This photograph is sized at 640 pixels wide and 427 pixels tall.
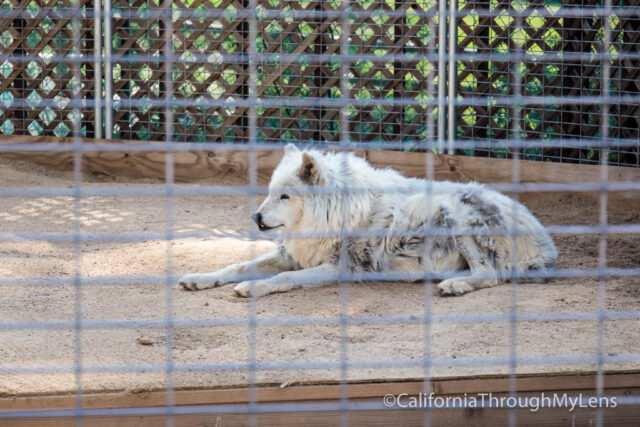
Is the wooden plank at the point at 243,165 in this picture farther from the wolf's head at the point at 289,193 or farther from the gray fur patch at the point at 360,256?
the wolf's head at the point at 289,193

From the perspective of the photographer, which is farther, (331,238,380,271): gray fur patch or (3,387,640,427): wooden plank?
(331,238,380,271): gray fur patch

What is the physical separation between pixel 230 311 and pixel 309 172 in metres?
1.18

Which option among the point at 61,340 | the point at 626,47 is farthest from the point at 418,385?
the point at 626,47

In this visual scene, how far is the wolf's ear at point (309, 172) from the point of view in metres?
5.71

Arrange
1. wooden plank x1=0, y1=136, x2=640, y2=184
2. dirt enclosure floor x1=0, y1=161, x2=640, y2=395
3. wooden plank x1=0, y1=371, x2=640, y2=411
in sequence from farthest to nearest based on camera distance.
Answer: wooden plank x1=0, y1=136, x2=640, y2=184 < dirt enclosure floor x1=0, y1=161, x2=640, y2=395 < wooden plank x1=0, y1=371, x2=640, y2=411

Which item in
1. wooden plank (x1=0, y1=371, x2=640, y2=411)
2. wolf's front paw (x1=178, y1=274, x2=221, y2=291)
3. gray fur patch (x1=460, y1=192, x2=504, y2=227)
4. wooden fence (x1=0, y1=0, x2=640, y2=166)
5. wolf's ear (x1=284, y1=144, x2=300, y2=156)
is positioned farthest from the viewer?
wooden fence (x1=0, y1=0, x2=640, y2=166)

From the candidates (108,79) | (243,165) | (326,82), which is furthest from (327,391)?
(108,79)

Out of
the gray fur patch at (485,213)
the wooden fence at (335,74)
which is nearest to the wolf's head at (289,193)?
the gray fur patch at (485,213)

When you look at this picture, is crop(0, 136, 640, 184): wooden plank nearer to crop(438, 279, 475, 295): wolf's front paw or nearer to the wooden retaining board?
crop(438, 279, 475, 295): wolf's front paw

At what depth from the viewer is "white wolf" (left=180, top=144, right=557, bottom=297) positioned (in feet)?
19.0

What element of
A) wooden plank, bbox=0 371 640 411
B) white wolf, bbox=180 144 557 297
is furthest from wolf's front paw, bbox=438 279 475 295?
wooden plank, bbox=0 371 640 411

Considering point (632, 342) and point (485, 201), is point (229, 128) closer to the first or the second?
point (485, 201)

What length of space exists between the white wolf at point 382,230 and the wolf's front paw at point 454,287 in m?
0.07

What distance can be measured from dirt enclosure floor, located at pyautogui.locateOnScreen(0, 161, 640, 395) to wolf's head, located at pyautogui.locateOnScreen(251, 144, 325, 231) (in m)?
0.48
